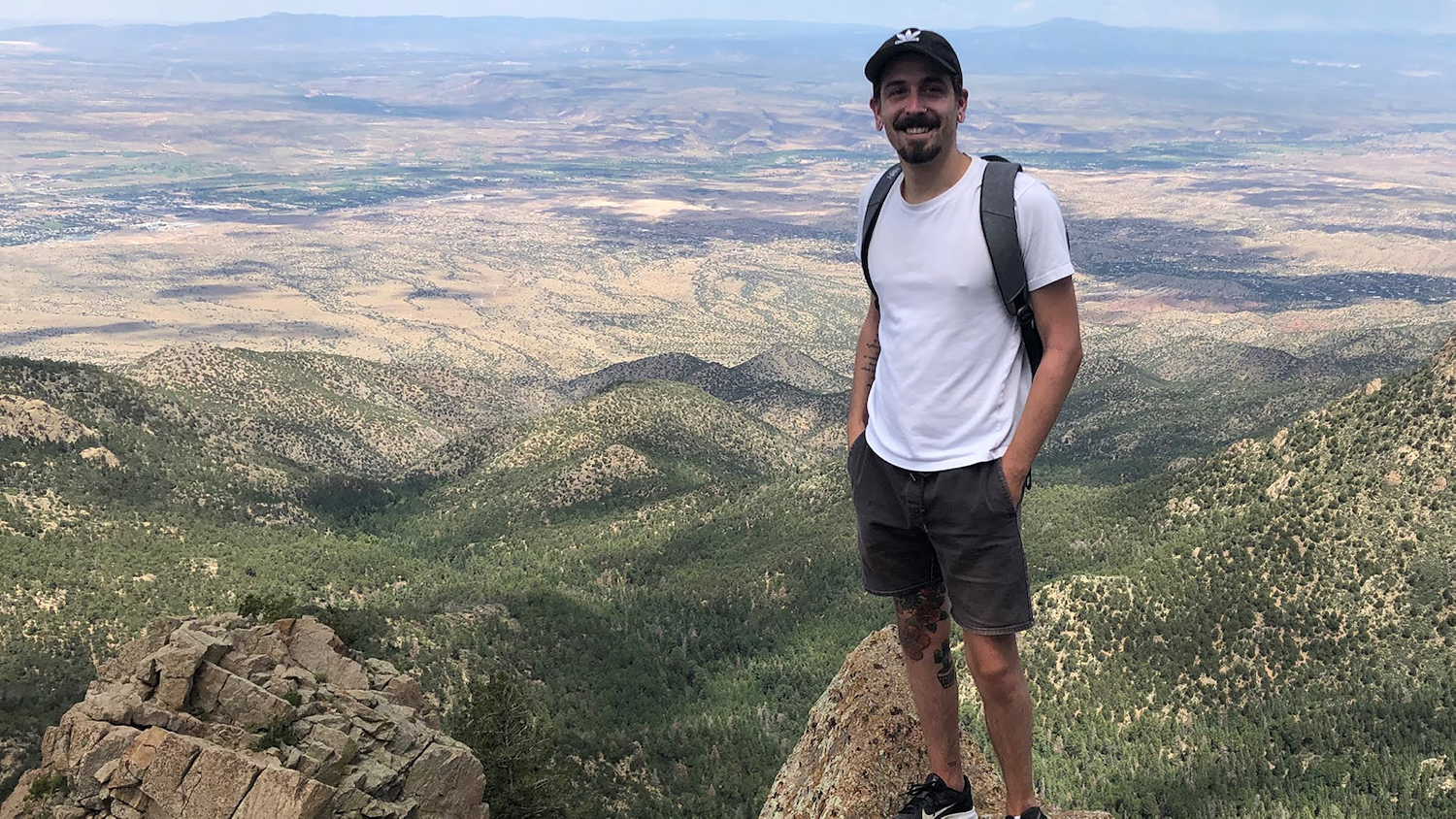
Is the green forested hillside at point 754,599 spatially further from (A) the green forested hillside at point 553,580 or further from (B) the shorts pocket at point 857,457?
(B) the shorts pocket at point 857,457

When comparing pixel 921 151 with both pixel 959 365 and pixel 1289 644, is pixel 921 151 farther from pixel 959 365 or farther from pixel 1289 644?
pixel 1289 644

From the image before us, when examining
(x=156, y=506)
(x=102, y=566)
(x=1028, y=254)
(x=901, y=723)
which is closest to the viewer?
(x=1028, y=254)

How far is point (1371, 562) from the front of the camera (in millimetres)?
42938

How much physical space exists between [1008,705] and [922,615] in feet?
3.56

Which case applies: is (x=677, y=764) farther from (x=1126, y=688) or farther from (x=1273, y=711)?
(x=1273, y=711)

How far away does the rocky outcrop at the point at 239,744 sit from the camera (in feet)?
60.3

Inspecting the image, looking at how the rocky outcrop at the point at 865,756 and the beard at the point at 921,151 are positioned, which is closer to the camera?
the beard at the point at 921,151

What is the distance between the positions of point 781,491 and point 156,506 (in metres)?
39.7

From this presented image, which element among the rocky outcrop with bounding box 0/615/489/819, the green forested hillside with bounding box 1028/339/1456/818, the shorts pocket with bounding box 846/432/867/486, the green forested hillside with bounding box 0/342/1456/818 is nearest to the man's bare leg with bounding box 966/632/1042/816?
the shorts pocket with bounding box 846/432/867/486

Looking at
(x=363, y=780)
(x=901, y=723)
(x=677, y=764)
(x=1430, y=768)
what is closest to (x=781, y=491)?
(x=677, y=764)

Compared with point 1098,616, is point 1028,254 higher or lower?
higher

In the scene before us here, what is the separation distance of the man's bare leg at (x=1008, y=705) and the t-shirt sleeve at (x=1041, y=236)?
2.90m

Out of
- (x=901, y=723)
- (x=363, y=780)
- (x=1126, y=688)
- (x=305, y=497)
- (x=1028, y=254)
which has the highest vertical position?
(x=1028, y=254)

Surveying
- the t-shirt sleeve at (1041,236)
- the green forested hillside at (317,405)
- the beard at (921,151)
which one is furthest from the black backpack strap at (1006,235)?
the green forested hillside at (317,405)
